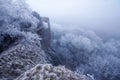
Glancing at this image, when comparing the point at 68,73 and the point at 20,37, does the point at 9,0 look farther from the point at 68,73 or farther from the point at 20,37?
the point at 68,73

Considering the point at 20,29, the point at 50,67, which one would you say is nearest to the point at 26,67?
the point at 50,67

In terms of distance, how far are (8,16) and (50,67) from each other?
15479 mm

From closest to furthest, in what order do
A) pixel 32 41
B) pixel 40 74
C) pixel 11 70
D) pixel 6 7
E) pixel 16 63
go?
pixel 40 74 → pixel 11 70 → pixel 16 63 → pixel 32 41 → pixel 6 7

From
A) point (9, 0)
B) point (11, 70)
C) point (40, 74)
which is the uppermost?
point (9, 0)

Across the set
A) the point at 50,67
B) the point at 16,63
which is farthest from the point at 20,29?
the point at 50,67

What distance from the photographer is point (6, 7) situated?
21609 mm

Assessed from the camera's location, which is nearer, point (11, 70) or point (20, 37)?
point (11, 70)

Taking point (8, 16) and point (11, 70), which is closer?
point (11, 70)

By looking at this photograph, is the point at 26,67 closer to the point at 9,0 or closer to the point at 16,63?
the point at 16,63

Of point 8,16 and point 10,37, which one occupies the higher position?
point 8,16

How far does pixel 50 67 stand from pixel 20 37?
45.8 ft

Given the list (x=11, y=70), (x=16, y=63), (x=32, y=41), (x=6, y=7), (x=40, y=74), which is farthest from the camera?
(x=6, y=7)

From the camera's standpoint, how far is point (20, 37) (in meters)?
20.6

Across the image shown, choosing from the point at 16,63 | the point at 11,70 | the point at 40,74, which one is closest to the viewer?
the point at 40,74
